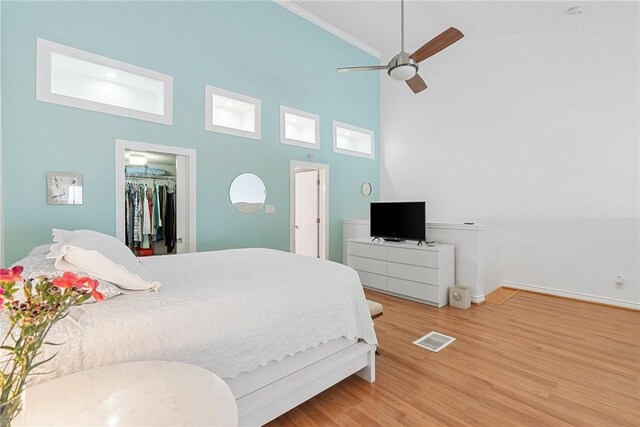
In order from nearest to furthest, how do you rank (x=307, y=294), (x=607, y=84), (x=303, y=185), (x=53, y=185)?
(x=307, y=294)
(x=53, y=185)
(x=607, y=84)
(x=303, y=185)

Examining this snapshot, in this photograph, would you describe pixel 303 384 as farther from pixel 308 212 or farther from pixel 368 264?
pixel 308 212

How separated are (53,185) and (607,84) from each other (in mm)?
6248

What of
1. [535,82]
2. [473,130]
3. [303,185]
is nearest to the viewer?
[535,82]

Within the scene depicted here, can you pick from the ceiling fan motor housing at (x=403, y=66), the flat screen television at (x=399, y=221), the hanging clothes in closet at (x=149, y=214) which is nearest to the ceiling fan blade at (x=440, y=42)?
the ceiling fan motor housing at (x=403, y=66)

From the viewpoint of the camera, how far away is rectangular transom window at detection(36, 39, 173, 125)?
8.87ft

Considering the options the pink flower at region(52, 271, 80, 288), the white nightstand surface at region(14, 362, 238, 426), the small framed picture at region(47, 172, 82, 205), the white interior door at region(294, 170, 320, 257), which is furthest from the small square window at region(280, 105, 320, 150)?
the pink flower at region(52, 271, 80, 288)

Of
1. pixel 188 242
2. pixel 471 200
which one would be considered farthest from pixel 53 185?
pixel 471 200

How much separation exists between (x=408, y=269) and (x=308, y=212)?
2.12 m

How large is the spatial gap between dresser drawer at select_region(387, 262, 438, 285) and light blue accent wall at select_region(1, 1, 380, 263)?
52.0 inches

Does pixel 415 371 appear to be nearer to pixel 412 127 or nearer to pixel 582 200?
pixel 582 200

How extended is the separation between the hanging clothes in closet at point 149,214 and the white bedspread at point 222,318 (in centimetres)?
212

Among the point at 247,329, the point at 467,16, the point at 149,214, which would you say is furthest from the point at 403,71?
the point at 149,214

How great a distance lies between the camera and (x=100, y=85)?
10.1ft

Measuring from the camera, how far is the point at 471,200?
16.1ft
